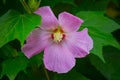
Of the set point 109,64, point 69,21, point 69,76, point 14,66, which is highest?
point 69,21

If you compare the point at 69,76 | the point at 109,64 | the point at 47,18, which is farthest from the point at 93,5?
the point at 47,18

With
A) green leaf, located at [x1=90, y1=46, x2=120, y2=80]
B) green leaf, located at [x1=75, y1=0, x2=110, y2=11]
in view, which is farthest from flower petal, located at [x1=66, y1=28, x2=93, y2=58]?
green leaf, located at [x1=75, y1=0, x2=110, y2=11]

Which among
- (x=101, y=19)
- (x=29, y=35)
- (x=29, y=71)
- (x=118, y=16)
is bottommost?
(x=118, y=16)

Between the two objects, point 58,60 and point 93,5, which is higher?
point 58,60

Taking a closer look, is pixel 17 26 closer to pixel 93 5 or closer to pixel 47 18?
pixel 47 18

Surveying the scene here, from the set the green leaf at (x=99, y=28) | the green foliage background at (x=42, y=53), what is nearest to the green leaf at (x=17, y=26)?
the green foliage background at (x=42, y=53)

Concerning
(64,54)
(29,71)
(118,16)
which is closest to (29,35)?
(64,54)

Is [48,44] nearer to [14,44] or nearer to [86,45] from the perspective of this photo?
[86,45]
